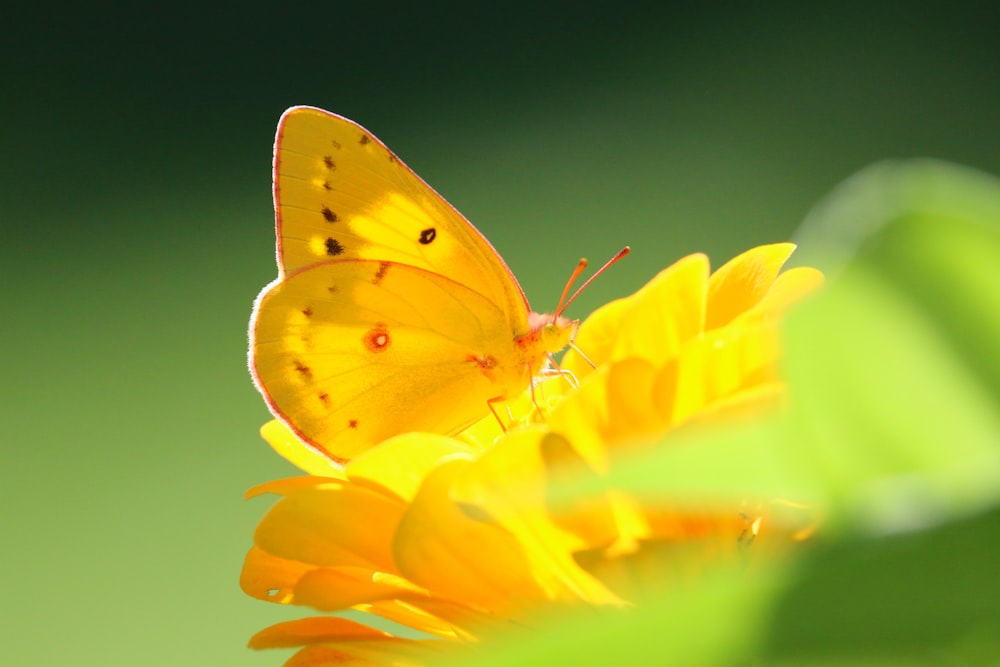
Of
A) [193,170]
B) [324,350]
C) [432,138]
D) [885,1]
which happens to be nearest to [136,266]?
[193,170]

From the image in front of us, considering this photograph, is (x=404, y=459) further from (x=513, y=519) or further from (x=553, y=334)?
(x=553, y=334)

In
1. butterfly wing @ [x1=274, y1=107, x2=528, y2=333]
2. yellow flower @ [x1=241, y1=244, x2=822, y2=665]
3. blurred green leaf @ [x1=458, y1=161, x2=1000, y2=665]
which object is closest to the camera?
blurred green leaf @ [x1=458, y1=161, x2=1000, y2=665]

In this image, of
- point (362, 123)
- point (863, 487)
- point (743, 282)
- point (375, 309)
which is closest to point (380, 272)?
point (375, 309)

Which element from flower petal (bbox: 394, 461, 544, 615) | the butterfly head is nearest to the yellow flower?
flower petal (bbox: 394, 461, 544, 615)

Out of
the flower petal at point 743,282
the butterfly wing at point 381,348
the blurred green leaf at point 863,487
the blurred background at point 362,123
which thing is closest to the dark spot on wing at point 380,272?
the butterfly wing at point 381,348

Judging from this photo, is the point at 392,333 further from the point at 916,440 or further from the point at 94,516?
the point at 94,516

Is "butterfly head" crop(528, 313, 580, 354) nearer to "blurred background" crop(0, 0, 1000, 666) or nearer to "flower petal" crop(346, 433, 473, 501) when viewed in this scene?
"flower petal" crop(346, 433, 473, 501)
